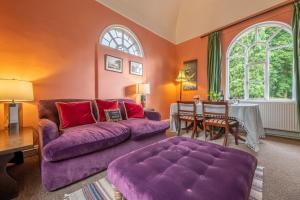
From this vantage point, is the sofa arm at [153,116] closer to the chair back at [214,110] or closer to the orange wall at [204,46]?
the chair back at [214,110]

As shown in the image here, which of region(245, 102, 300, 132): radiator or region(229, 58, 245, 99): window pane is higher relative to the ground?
region(229, 58, 245, 99): window pane

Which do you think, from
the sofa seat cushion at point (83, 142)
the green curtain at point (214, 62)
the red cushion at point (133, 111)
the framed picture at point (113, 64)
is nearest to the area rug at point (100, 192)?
the sofa seat cushion at point (83, 142)

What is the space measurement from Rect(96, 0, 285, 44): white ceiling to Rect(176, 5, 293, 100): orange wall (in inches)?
7.4

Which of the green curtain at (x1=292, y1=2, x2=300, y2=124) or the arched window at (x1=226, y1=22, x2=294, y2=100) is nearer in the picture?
the green curtain at (x1=292, y1=2, x2=300, y2=124)

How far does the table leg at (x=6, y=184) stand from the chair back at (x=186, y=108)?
8.77 ft

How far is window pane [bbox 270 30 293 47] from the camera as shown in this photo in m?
3.21

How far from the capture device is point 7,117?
1916 millimetres

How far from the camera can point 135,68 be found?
12.4ft

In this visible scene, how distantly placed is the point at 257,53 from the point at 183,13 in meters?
2.53

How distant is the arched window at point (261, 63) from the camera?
3250mm

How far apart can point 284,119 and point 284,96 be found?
0.54m

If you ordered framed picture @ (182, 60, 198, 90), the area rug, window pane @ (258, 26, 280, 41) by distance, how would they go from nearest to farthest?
the area rug, window pane @ (258, 26, 280, 41), framed picture @ (182, 60, 198, 90)

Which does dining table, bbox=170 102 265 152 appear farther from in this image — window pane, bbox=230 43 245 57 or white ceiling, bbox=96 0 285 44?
white ceiling, bbox=96 0 285 44

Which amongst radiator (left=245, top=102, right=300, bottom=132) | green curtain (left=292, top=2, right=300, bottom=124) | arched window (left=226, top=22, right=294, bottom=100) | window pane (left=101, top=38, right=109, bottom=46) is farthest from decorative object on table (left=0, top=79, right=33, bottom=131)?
green curtain (left=292, top=2, right=300, bottom=124)
